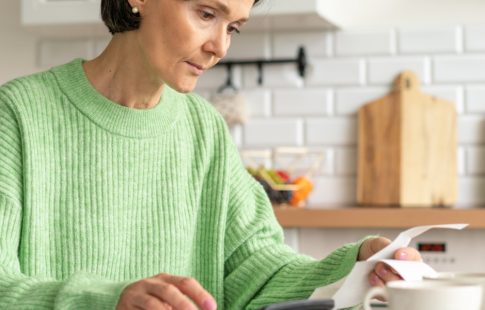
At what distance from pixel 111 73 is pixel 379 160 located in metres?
1.83

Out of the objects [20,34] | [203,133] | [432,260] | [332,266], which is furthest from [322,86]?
[332,266]

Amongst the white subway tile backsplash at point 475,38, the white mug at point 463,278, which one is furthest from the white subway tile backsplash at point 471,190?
the white mug at point 463,278

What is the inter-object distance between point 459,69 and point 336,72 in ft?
1.45

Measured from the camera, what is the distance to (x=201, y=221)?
70.4 inches

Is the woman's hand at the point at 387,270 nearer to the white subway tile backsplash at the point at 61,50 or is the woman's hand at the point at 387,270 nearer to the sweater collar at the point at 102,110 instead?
the sweater collar at the point at 102,110

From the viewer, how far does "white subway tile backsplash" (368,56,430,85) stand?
3461 millimetres

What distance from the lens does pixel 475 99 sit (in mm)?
3422

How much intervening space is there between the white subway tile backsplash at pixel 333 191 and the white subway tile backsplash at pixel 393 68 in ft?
1.25

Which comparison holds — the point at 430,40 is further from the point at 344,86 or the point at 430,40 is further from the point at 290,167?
the point at 290,167

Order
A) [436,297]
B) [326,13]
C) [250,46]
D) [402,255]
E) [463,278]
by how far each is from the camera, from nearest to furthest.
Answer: [436,297] < [463,278] < [402,255] < [326,13] < [250,46]

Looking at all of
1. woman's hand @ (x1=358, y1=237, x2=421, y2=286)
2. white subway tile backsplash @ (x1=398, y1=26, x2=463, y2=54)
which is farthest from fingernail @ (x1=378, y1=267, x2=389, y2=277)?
white subway tile backsplash @ (x1=398, y1=26, x2=463, y2=54)

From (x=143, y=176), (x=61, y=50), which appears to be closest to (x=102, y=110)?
(x=143, y=176)

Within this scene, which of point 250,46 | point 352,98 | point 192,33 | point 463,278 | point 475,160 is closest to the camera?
point 463,278

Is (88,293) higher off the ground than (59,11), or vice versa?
(59,11)
